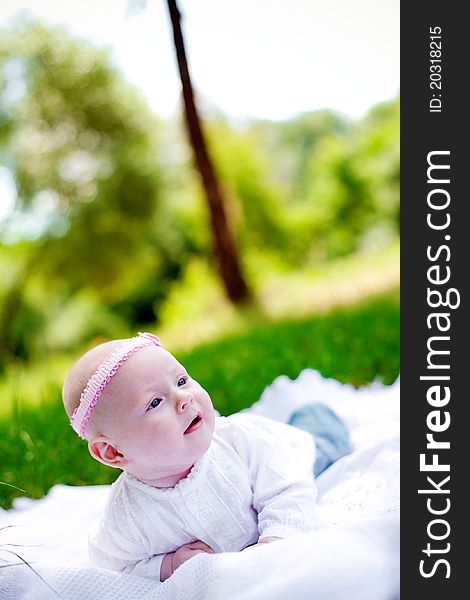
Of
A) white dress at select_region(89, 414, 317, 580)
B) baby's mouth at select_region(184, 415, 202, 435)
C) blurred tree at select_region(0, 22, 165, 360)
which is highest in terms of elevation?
blurred tree at select_region(0, 22, 165, 360)

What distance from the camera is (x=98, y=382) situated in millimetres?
1035

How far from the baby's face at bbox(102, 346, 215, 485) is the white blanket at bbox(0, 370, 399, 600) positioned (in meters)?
0.15

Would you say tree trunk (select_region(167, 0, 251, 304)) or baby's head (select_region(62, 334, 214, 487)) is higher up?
tree trunk (select_region(167, 0, 251, 304))

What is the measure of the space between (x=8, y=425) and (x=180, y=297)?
4394 millimetres

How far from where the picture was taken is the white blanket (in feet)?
3.19

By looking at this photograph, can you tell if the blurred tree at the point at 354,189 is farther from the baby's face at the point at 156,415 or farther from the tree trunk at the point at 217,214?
the baby's face at the point at 156,415

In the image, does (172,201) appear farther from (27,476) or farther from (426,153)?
(426,153)

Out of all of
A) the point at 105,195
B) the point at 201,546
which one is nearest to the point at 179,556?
the point at 201,546

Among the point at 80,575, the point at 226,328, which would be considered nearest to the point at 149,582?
the point at 80,575

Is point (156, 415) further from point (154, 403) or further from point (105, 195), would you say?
point (105, 195)

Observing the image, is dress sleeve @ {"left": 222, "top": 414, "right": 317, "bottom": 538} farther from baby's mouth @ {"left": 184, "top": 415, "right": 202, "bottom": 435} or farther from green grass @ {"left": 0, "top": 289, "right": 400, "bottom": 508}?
green grass @ {"left": 0, "top": 289, "right": 400, "bottom": 508}

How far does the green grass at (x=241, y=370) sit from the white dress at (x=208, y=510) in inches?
27.2

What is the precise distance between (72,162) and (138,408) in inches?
227

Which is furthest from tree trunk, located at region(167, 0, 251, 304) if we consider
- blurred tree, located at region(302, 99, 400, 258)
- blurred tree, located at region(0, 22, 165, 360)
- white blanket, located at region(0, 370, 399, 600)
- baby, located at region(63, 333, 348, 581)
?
blurred tree, located at region(302, 99, 400, 258)
